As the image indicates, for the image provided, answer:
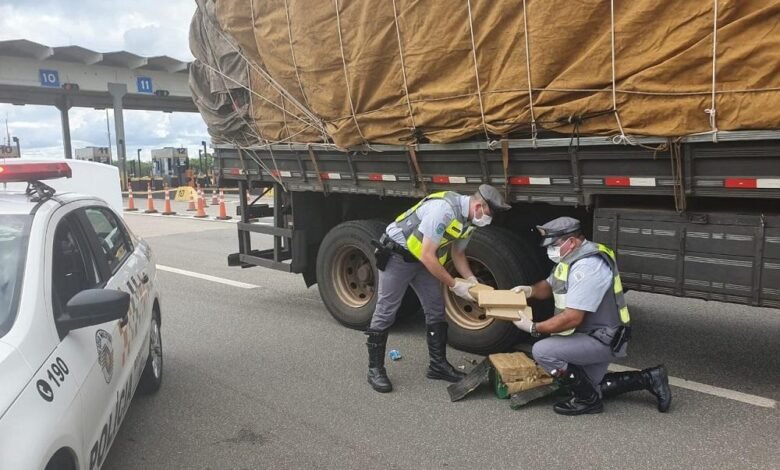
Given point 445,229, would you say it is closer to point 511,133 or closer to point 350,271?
point 511,133

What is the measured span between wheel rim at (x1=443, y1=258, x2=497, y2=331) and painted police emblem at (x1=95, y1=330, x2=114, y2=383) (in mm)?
2676

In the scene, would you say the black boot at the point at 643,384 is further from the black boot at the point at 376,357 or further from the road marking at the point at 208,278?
the road marking at the point at 208,278

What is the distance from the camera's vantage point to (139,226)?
15.8m

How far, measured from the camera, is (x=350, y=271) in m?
6.05

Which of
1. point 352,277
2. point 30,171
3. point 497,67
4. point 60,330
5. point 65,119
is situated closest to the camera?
point 60,330

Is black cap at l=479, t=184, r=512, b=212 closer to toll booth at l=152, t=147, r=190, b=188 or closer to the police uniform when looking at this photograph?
the police uniform

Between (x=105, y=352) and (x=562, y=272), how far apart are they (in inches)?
103

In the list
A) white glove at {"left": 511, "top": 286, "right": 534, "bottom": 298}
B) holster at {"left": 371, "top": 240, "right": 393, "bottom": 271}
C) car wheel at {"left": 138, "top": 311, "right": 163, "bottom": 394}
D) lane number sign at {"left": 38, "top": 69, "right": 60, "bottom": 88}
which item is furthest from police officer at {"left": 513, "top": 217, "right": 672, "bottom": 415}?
lane number sign at {"left": 38, "top": 69, "right": 60, "bottom": 88}

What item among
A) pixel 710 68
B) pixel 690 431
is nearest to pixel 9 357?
pixel 690 431

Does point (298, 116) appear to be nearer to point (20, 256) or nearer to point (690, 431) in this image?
point (20, 256)

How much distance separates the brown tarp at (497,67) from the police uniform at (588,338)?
0.82m

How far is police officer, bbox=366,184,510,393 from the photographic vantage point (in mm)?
4078

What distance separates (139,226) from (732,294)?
14627mm

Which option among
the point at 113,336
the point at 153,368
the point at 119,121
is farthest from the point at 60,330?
the point at 119,121
